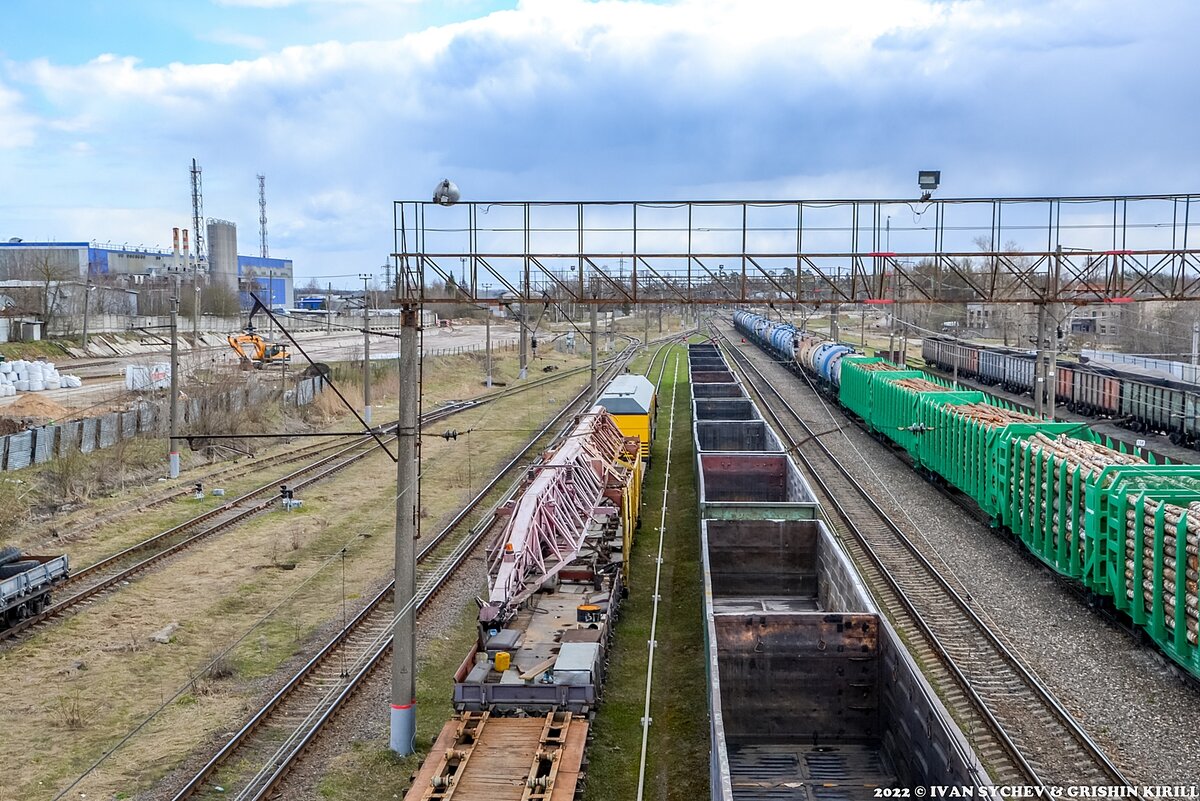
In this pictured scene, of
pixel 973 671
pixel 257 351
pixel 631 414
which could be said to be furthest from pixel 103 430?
pixel 973 671

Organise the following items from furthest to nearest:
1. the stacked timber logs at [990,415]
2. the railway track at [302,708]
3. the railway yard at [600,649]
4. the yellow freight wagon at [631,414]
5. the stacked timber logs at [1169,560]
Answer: the yellow freight wagon at [631,414] < the stacked timber logs at [990,415] < the stacked timber logs at [1169,560] < the railway yard at [600,649] < the railway track at [302,708]

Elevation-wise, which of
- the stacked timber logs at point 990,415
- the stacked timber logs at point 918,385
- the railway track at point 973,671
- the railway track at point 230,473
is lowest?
the railway track at point 973,671

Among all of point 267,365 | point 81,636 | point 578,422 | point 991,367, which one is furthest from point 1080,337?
point 81,636

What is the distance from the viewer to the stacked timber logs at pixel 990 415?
2417cm

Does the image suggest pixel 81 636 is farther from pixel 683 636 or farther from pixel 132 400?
pixel 132 400

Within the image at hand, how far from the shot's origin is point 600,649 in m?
14.7

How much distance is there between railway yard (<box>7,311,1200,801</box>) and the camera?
12.3 metres

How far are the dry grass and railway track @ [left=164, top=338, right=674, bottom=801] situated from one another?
0.65 m

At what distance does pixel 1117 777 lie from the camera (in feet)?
38.5

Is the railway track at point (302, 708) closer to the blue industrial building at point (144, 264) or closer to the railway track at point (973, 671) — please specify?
the railway track at point (973, 671)

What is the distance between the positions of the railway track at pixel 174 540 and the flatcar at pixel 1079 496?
1147cm

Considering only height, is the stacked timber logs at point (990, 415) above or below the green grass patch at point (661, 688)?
above

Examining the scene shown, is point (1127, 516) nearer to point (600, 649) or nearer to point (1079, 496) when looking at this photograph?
point (1079, 496)

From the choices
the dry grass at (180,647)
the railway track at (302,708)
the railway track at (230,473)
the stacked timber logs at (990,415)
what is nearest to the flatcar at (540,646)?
the railway track at (302,708)
